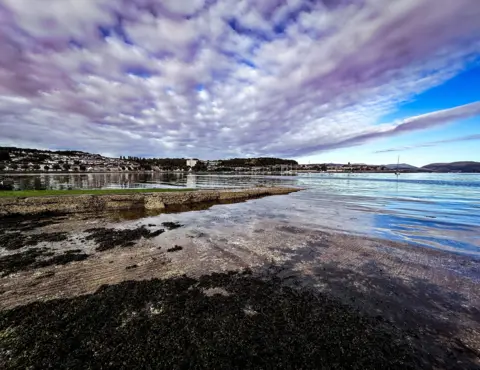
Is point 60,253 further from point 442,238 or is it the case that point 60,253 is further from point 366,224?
point 442,238

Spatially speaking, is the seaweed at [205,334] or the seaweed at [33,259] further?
the seaweed at [33,259]

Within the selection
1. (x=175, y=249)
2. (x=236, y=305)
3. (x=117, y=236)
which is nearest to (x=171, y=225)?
(x=117, y=236)

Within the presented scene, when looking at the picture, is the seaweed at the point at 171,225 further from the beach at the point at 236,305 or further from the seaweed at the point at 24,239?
the seaweed at the point at 24,239

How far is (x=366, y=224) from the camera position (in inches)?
653

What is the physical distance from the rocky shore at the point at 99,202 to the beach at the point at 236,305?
9.04 meters

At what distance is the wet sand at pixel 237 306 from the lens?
440 centimetres

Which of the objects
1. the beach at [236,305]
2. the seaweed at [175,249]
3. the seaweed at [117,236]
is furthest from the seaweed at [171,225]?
the seaweed at [175,249]

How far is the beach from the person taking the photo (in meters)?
4.41

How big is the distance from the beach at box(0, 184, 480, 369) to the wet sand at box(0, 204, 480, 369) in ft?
0.10

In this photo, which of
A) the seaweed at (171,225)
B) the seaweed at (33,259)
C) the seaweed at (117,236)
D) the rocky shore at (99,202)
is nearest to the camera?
the seaweed at (33,259)

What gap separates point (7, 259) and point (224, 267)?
9.02 metres

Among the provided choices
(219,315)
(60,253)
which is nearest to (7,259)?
(60,253)

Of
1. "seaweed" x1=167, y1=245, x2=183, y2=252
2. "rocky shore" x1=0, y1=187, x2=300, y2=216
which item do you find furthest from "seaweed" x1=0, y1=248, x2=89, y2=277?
"rocky shore" x1=0, y1=187, x2=300, y2=216

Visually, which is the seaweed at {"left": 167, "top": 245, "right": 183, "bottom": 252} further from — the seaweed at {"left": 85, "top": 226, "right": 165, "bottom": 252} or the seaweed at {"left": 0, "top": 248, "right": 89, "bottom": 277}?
the seaweed at {"left": 0, "top": 248, "right": 89, "bottom": 277}
